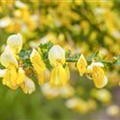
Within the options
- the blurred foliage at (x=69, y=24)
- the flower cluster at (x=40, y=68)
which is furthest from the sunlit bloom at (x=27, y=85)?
the blurred foliage at (x=69, y=24)

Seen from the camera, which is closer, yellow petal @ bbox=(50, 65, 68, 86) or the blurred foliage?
yellow petal @ bbox=(50, 65, 68, 86)

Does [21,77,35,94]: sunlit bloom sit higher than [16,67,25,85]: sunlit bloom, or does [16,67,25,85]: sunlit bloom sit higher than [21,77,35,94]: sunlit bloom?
[16,67,25,85]: sunlit bloom

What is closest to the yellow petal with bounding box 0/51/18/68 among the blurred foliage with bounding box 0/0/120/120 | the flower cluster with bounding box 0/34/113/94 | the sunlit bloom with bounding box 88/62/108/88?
the flower cluster with bounding box 0/34/113/94

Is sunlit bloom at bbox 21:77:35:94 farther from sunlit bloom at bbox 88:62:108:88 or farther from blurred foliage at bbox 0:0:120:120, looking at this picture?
blurred foliage at bbox 0:0:120:120

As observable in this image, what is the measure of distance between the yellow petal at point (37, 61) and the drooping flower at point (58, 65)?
0.06 feet

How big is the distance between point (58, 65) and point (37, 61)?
36 millimetres

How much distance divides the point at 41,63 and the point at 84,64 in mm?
60

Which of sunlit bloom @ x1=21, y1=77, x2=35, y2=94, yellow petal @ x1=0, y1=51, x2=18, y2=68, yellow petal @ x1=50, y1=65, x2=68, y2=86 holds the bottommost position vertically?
sunlit bloom @ x1=21, y1=77, x2=35, y2=94

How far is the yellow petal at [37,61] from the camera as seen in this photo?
704 millimetres

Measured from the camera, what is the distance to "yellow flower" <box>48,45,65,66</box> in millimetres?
714

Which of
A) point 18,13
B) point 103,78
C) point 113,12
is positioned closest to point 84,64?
point 103,78

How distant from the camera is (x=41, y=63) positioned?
711 mm

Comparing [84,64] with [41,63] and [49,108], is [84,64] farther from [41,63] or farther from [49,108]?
[49,108]

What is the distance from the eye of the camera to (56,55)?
0.71m
